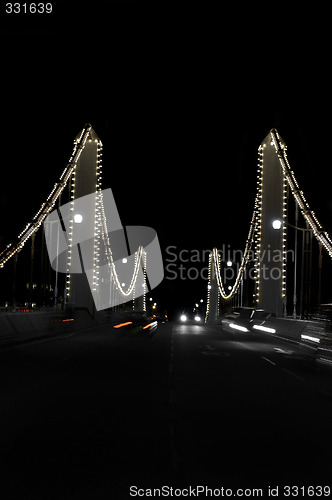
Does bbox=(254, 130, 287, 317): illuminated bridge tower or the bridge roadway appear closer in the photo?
the bridge roadway

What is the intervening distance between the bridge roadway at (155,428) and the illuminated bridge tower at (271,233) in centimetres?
2474

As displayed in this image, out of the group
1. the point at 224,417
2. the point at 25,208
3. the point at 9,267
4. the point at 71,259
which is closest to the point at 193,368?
the point at 224,417

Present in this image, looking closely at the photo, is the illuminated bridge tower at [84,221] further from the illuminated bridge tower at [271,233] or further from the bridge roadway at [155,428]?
the bridge roadway at [155,428]

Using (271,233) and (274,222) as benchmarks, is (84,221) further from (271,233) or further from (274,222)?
(274,222)

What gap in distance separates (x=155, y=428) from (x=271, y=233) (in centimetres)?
3538

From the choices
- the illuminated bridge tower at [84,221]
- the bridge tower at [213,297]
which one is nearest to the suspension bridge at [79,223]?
the illuminated bridge tower at [84,221]

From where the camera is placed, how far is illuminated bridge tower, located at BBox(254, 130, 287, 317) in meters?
41.4

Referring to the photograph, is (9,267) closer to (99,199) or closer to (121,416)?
(99,199)

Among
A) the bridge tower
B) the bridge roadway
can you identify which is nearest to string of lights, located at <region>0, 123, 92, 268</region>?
the bridge roadway

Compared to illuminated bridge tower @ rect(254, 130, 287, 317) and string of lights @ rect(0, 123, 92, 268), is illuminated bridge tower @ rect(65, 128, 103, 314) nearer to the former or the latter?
string of lights @ rect(0, 123, 92, 268)

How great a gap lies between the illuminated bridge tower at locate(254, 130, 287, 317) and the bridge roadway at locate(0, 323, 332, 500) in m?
24.7

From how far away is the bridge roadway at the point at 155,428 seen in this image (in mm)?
6176

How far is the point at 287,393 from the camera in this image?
12477 millimetres

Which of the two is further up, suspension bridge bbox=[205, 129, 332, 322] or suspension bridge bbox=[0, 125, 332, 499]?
suspension bridge bbox=[205, 129, 332, 322]
